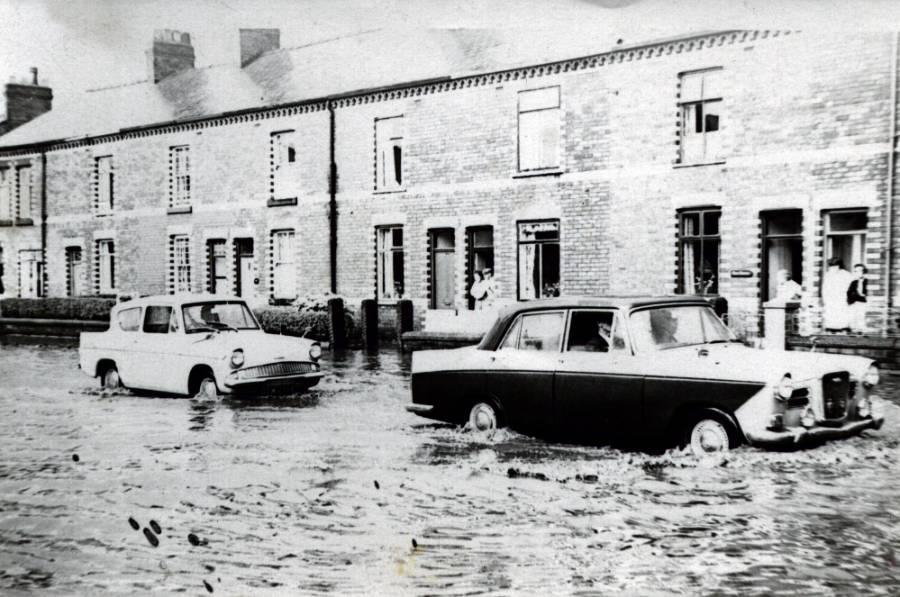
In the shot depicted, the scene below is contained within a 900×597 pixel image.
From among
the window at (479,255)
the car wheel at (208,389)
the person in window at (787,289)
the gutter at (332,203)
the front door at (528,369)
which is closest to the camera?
the front door at (528,369)

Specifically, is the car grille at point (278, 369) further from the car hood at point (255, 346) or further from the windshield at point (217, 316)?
the windshield at point (217, 316)

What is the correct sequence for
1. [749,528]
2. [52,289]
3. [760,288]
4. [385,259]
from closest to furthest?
[749,528] < [52,289] < [760,288] < [385,259]

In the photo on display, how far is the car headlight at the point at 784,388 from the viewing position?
606 cm

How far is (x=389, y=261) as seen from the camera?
19922 mm

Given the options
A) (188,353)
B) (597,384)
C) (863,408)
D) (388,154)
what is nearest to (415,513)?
(597,384)

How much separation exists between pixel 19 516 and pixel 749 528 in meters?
4.30

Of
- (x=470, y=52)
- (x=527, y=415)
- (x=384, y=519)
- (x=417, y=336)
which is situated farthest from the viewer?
(x=470, y=52)

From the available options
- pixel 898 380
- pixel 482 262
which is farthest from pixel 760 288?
pixel 482 262

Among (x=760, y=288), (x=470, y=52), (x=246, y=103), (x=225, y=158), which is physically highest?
(x=470, y=52)

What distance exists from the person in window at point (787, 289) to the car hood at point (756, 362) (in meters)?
6.81

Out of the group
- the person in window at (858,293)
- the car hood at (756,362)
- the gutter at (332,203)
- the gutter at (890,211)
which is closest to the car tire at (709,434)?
the car hood at (756,362)

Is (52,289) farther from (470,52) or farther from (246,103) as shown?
(470,52)

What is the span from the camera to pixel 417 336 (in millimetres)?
16828

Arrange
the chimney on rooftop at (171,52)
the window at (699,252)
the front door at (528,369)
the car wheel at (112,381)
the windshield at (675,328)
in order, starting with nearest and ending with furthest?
1. the chimney on rooftop at (171,52)
2. the windshield at (675,328)
3. the front door at (528,369)
4. the car wheel at (112,381)
5. the window at (699,252)
